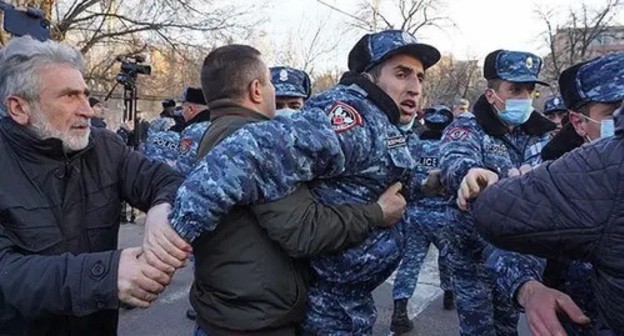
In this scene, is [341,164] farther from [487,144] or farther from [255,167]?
[487,144]

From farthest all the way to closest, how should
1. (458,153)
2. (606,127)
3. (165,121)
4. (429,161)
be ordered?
(165,121) < (429,161) < (458,153) < (606,127)

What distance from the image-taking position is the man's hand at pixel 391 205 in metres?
2.09

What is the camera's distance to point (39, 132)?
6.22 feet

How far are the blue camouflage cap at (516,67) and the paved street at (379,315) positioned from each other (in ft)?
8.22

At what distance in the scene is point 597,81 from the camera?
224 cm

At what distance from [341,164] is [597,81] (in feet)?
3.86

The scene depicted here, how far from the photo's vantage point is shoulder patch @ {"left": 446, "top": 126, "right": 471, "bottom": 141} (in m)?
3.36

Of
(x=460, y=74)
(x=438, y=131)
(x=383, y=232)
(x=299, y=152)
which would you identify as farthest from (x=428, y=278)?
(x=460, y=74)

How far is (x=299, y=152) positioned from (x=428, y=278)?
5.26 meters

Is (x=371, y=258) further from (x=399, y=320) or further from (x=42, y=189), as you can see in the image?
(x=399, y=320)

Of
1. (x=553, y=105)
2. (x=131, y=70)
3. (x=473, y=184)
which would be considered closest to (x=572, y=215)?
(x=473, y=184)

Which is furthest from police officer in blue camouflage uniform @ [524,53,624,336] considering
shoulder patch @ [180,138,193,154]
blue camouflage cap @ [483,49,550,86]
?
shoulder patch @ [180,138,193,154]

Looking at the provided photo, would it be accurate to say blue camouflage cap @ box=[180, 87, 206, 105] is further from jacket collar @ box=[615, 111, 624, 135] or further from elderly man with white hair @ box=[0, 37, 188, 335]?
jacket collar @ box=[615, 111, 624, 135]

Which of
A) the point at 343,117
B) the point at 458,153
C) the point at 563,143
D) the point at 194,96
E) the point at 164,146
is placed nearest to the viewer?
the point at 343,117
